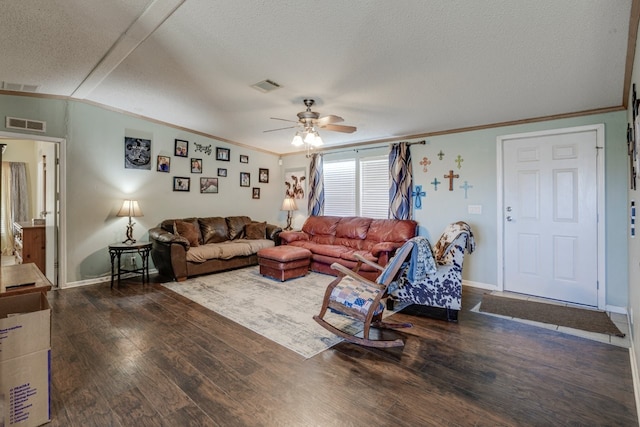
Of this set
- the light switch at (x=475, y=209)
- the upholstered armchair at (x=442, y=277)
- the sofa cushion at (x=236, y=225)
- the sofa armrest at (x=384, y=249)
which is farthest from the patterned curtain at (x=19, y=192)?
the light switch at (x=475, y=209)

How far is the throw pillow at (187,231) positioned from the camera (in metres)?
5.07

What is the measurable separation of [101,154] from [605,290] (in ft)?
22.6

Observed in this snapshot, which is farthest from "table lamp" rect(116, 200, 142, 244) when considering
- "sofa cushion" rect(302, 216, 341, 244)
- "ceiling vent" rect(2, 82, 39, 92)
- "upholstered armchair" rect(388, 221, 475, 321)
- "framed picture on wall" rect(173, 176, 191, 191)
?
"upholstered armchair" rect(388, 221, 475, 321)

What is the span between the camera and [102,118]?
459cm

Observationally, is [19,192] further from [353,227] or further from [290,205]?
[353,227]

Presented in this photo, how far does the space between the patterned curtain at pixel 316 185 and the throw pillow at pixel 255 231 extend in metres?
1.07

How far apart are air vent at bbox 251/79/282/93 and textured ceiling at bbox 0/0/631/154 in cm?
10

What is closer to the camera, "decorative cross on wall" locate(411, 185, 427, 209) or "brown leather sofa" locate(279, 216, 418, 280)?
"brown leather sofa" locate(279, 216, 418, 280)

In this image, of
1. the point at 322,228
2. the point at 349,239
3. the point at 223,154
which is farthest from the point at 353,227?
the point at 223,154

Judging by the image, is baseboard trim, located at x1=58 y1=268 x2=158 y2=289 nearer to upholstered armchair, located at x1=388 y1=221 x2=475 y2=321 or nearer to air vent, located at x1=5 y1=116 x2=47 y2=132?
air vent, located at x1=5 y1=116 x2=47 y2=132

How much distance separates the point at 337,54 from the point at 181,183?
398cm

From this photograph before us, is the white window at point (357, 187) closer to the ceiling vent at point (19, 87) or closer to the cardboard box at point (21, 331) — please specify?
the ceiling vent at point (19, 87)

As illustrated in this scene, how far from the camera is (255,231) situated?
19.8ft

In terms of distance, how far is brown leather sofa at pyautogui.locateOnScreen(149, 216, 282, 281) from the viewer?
4.61 metres
